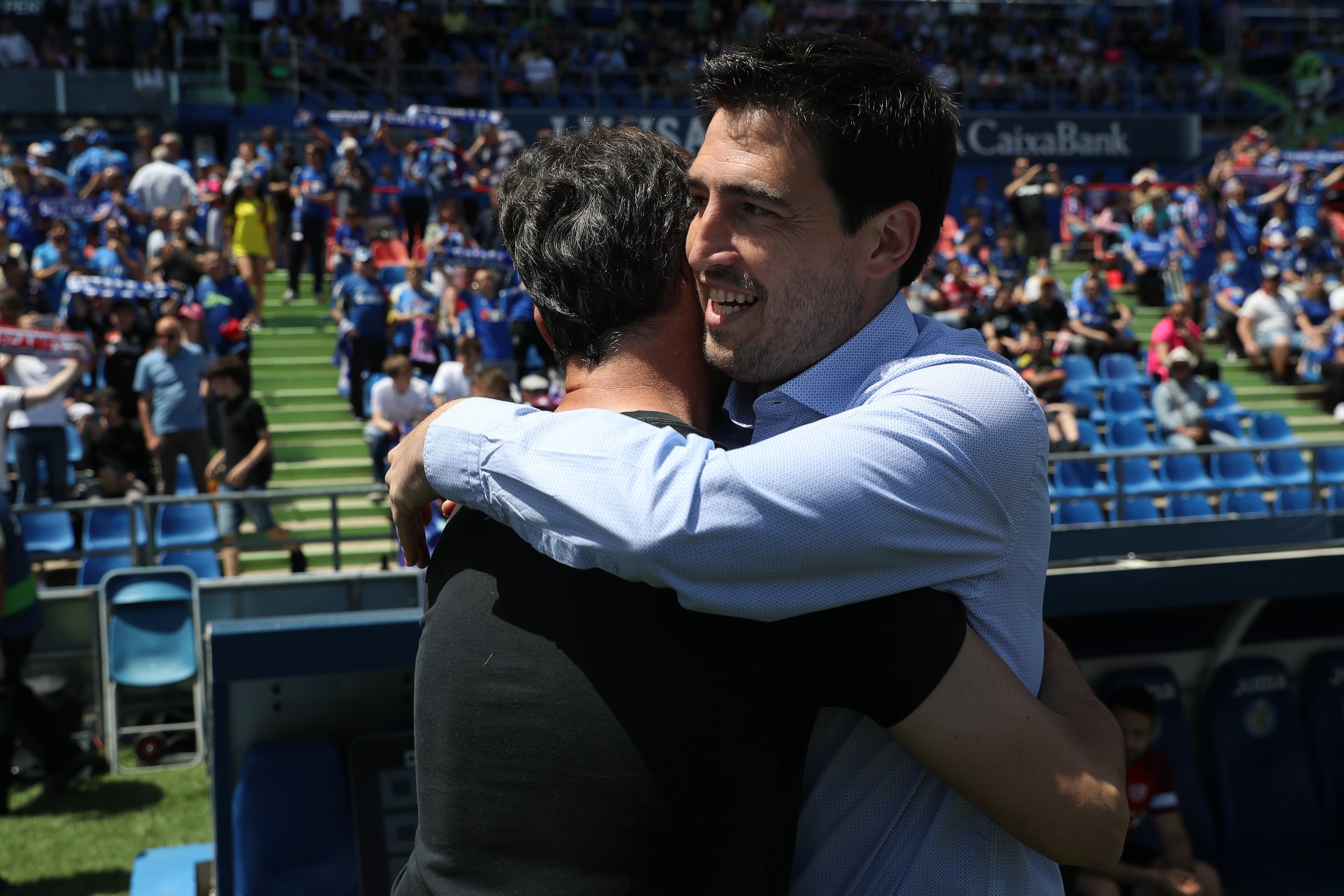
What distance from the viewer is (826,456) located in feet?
4.16

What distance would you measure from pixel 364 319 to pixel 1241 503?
8.99 metres

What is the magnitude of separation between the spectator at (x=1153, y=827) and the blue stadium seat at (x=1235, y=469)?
868 cm

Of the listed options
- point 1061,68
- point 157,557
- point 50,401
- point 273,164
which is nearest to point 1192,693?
point 157,557

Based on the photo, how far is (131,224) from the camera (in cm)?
1490

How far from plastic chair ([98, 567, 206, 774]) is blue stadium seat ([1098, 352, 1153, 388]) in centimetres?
1068

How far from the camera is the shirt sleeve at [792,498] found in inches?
49.1

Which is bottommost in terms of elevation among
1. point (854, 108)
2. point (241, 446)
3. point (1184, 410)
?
point (1184, 410)

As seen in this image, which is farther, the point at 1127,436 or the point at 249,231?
the point at 249,231

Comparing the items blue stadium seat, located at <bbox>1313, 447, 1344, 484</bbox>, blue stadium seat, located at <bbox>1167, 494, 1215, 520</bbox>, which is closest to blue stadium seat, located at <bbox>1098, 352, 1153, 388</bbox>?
blue stadium seat, located at <bbox>1313, 447, 1344, 484</bbox>

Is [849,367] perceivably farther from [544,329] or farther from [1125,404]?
[1125,404]

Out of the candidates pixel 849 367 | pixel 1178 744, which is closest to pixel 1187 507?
pixel 1178 744

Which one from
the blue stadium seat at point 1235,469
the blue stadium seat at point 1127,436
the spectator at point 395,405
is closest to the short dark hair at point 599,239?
the spectator at point 395,405

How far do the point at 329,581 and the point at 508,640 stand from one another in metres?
6.49

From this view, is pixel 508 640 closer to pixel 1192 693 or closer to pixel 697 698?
pixel 697 698
